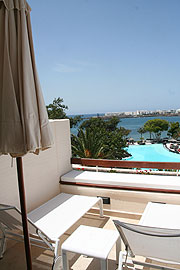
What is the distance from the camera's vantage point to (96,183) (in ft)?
12.2

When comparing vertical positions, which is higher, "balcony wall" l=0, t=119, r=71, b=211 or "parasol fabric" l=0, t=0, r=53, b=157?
"parasol fabric" l=0, t=0, r=53, b=157

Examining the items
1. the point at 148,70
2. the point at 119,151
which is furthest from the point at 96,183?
the point at 148,70

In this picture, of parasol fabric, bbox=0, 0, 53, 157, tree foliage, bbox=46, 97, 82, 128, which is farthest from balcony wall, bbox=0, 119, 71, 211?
tree foliage, bbox=46, 97, 82, 128

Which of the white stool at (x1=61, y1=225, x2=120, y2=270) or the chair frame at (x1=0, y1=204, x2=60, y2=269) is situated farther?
the white stool at (x1=61, y1=225, x2=120, y2=270)

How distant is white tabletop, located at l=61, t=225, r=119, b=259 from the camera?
205cm

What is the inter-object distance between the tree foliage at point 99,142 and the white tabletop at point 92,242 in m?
6.18

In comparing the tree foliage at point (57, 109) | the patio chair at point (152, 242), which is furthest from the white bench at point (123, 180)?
the tree foliage at point (57, 109)

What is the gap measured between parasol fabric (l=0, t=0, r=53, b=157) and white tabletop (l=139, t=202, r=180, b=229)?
1.69 m

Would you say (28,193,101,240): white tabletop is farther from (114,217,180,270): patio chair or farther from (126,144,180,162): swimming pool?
(126,144,180,162): swimming pool

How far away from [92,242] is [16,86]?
1.60m

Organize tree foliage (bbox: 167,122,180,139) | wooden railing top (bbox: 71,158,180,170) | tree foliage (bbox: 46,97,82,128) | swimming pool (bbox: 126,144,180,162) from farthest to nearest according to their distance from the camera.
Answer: tree foliage (bbox: 167,122,180,139)
tree foliage (bbox: 46,97,82,128)
swimming pool (bbox: 126,144,180,162)
wooden railing top (bbox: 71,158,180,170)

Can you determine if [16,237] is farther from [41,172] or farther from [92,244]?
[41,172]

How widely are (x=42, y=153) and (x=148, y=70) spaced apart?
42619 mm

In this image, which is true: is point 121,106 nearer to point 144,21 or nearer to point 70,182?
point 144,21
